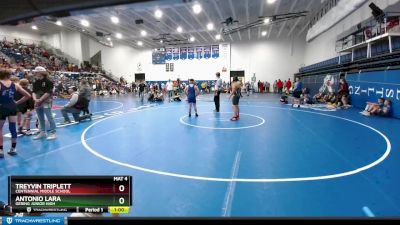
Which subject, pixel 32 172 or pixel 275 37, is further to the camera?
pixel 275 37

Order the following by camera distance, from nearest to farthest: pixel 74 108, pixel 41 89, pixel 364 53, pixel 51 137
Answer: pixel 41 89, pixel 51 137, pixel 74 108, pixel 364 53

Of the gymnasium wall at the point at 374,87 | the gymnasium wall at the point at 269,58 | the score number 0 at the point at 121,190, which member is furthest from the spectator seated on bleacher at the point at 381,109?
the gymnasium wall at the point at 269,58

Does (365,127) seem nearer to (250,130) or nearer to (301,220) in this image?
(250,130)

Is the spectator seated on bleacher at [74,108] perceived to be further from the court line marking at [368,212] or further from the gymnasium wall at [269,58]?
the gymnasium wall at [269,58]

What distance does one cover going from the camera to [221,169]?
4.70 metres

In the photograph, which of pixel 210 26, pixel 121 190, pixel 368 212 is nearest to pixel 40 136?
pixel 121 190

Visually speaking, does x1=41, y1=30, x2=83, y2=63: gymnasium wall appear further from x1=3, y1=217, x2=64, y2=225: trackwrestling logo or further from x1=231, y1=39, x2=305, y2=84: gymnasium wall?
x1=3, y1=217, x2=64, y2=225: trackwrestling logo

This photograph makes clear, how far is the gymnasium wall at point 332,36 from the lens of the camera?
14586 mm

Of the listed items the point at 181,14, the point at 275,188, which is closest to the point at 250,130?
the point at 275,188

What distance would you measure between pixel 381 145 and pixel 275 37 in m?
27.7

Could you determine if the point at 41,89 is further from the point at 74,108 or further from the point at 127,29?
the point at 127,29
